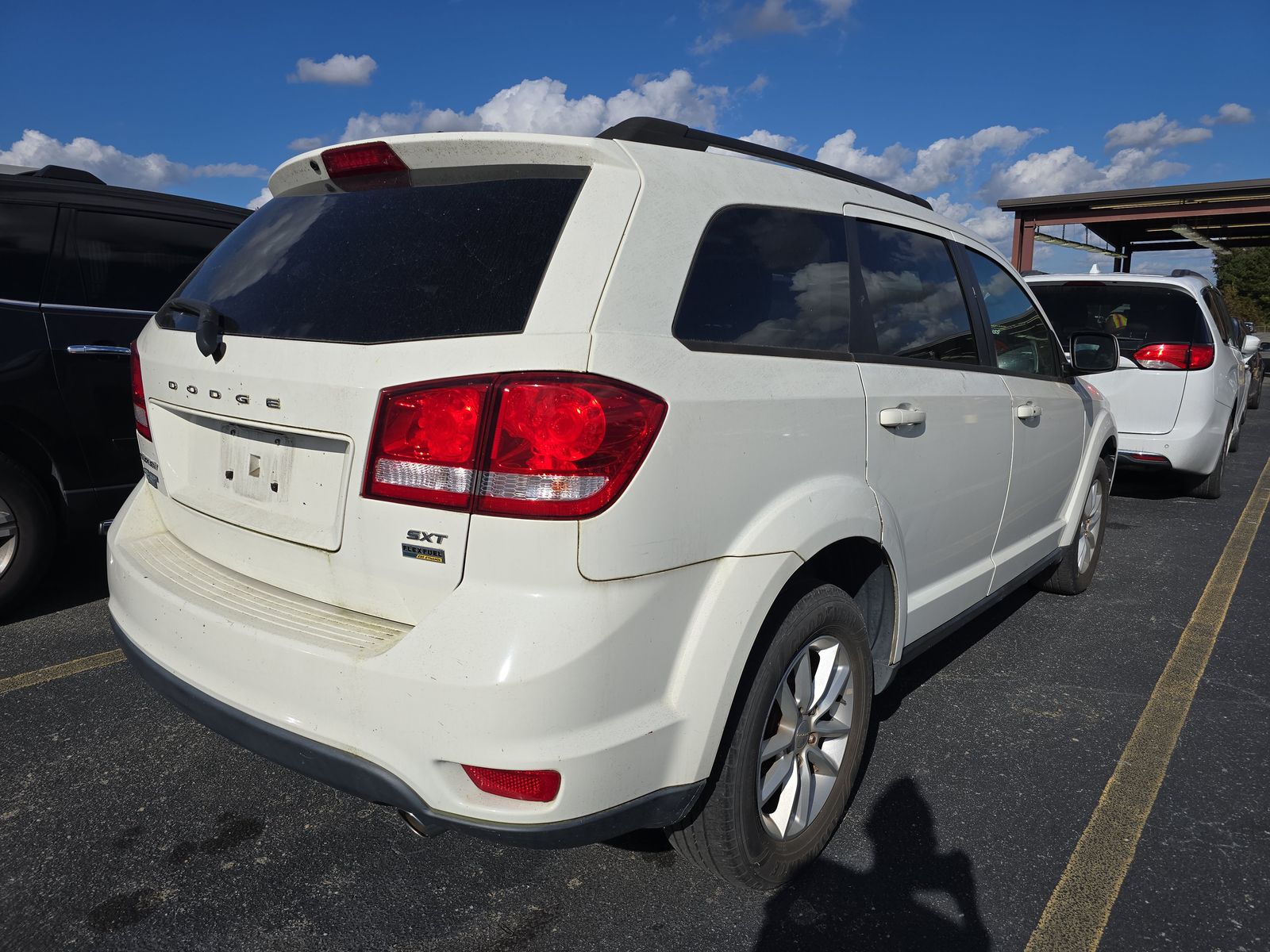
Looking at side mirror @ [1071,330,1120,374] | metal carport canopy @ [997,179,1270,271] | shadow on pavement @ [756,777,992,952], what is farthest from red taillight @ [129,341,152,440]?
metal carport canopy @ [997,179,1270,271]

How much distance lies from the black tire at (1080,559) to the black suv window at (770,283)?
8.06 ft

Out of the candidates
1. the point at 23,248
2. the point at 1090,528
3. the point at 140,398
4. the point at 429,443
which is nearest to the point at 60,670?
the point at 140,398

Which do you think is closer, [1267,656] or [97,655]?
[97,655]

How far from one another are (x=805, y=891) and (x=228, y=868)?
4.60 feet

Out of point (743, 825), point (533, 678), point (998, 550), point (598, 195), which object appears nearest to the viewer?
point (533, 678)

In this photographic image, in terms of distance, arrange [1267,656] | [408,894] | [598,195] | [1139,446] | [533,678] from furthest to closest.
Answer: [1139,446] < [1267,656] < [408,894] < [598,195] < [533,678]

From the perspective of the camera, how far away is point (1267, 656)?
385 cm

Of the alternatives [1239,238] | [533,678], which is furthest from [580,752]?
[1239,238]

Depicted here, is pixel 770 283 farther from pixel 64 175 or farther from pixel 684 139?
pixel 64 175

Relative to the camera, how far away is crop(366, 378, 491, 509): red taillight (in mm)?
1712

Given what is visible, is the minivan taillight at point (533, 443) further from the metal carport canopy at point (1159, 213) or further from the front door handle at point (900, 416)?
the metal carport canopy at point (1159, 213)

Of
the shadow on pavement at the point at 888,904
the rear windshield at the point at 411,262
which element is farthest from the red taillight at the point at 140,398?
the shadow on pavement at the point at 888,904

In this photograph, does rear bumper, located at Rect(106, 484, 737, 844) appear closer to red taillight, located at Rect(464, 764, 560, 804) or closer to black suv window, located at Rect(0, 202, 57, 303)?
red taillight, located at Rect(464, 764, 560, 804)

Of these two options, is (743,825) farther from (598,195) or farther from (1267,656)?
(1267,656)
